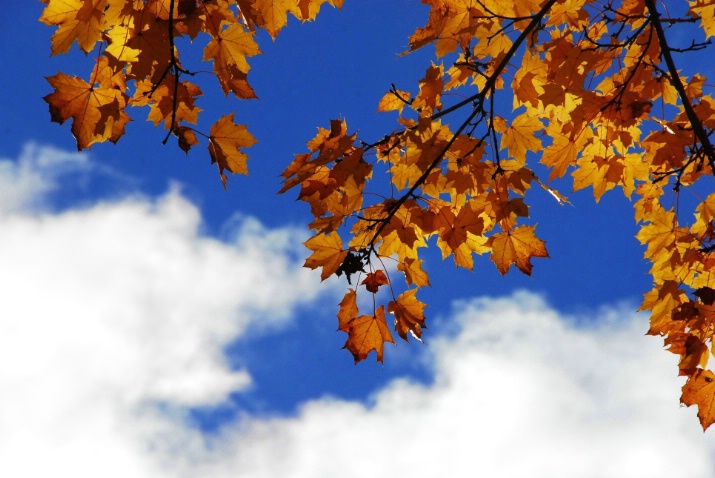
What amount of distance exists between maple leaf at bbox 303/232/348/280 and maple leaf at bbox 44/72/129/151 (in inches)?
44.3

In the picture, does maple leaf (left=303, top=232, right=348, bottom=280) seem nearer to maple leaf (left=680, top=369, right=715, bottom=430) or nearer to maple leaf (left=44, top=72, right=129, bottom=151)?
maple leaf (left=44, top=72, right=129, bottom=151)

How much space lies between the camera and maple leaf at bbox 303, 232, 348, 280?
3.35 meters

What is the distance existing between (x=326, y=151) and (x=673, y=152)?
221 cm

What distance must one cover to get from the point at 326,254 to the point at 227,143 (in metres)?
0.77

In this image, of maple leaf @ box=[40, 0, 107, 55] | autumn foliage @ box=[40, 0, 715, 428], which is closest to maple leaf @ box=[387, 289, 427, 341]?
autumn foliage @ box=[40, 0, 715, 428]

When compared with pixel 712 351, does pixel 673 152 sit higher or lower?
higher

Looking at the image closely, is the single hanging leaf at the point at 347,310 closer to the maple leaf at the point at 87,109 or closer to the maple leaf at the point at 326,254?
the maple leaf at the point at 326,254

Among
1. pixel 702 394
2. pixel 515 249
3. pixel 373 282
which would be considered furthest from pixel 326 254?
pixel 702 394

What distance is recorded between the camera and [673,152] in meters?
3.95

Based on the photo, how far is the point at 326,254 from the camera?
3367 millimetres

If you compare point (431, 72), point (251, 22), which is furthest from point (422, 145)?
point (251, 22)

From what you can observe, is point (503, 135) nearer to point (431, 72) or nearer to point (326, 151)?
point (431, 72)

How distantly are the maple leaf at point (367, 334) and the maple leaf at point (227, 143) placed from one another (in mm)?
1042

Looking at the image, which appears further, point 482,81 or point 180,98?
point 482,81
